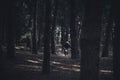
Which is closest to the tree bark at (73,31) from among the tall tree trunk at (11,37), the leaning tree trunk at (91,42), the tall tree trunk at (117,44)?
the tall tree trunk at (11,37)

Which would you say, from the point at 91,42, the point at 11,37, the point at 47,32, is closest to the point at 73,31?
the point at 11,37

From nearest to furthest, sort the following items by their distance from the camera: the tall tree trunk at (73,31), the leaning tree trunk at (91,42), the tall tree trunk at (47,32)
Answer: the leaning tree trunk at (91,42) < the tall tree trunk at (47,32) < the tall tree trunk at (73,31)

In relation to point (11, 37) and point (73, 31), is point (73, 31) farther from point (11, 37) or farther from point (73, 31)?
point (11, 37)

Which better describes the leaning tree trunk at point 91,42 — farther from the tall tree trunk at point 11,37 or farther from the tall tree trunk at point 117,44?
the tall tree trunk at point 11,37

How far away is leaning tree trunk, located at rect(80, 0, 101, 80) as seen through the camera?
1020 centimetres

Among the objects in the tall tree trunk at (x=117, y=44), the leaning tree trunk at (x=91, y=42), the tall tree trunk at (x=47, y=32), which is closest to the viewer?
the leaning tree trunk at (x=91, y=42)

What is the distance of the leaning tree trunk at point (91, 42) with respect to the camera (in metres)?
10.2

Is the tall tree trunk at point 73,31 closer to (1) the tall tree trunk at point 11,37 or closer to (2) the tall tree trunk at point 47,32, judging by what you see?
(1) the tall tree trunk at point 11,37

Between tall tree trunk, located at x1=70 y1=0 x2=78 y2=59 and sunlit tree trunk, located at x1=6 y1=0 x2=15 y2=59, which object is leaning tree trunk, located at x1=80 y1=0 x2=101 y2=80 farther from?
tall tree trunk, located at x1=70 y1=0 x2=78 y2=59

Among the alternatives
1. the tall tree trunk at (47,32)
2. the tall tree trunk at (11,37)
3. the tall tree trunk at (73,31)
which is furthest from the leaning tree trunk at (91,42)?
the tall tree trunk at (73,31)

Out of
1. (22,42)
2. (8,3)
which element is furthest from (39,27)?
(8,3)

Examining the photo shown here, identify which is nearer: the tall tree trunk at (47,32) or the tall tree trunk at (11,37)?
the tall tree trunk at (47,32)

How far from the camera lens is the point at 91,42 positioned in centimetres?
1017

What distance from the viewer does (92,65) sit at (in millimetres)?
10219
